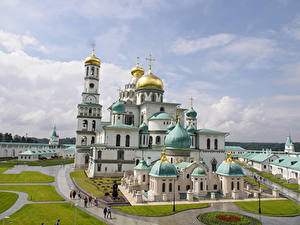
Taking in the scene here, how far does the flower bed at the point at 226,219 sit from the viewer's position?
19.5 metres

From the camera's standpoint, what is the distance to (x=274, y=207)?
966 inches

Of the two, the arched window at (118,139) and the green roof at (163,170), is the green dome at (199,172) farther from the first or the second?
the arched window at (118,139)

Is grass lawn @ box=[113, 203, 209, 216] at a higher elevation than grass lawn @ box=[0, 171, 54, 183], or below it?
below

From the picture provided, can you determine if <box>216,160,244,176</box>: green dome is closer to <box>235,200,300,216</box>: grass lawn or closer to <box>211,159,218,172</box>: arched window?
<box>235,200,300,216</box>: grass lawn

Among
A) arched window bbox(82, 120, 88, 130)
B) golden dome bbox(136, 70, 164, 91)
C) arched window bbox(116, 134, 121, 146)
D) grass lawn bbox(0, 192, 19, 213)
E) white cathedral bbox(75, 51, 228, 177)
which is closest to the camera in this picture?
grass lawn bbox(0, 192, 19, 213)

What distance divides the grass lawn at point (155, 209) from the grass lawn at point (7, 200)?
10.3 m

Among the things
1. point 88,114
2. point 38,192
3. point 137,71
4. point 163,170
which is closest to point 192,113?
point 137,71

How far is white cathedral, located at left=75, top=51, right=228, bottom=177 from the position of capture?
4178cm

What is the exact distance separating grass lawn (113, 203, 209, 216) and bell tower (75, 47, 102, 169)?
102 ft

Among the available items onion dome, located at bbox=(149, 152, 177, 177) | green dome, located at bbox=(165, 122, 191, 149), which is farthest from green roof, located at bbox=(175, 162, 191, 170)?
onion dome, located at bbox=(149, 152, 177, 177)

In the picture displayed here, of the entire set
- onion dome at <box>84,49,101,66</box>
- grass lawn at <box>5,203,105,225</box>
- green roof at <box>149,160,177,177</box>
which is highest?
onion dome at <box>84,49,101,66</box>

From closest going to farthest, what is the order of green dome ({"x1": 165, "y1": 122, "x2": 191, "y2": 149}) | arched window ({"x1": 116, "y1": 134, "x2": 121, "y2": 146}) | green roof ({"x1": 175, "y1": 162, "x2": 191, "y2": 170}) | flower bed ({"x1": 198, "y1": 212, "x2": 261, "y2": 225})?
1. flower bed ({"x1": 198, "y1": 212, "x2": 261, "y2": 225})
2. green roof ({"x1": 175, "y1": 162, "x2": 191, "y2": 170})
3. green dome ({"x1": 165, "y1": 122, "x2": 191, "y2": 149})
4. arched window ({"x1": 116, "y1": 134, "x2": 121, "y2": 146})

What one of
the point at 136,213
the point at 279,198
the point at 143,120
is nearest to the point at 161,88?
the point at 143,120

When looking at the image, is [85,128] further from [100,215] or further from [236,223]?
[236,223]
